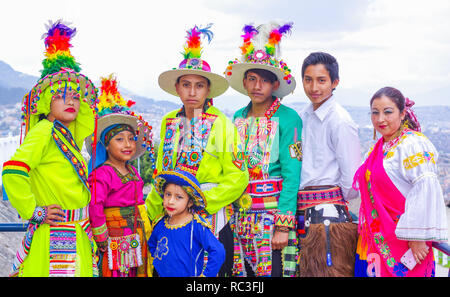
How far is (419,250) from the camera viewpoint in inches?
102

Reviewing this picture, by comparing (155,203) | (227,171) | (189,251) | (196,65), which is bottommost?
(189,251)

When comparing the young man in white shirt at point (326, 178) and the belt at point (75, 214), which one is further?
the young man in white shirt at point (326, 178)

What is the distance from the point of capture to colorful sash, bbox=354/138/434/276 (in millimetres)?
2707

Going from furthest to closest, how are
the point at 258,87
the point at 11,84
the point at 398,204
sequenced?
the point at 11,84 < the point at 258,87 < the point at 398,204

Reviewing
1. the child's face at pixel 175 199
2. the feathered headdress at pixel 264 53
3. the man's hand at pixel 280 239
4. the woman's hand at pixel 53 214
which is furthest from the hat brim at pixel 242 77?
the woman's hand at pixel 53 214

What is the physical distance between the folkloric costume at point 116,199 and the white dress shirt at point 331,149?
4.75ft

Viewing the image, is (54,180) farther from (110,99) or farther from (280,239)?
(280,239)

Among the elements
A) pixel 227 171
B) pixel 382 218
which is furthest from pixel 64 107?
pixel 382 218

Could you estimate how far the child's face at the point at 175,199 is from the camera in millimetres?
3045

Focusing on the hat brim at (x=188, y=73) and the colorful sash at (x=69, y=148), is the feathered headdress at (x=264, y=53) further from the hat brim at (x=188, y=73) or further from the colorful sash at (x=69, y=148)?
the colorful sash at (x=69, y=148)

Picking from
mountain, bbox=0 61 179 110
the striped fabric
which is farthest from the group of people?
mountain, bbox=0 61 179 110

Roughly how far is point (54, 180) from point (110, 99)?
3.23 ft

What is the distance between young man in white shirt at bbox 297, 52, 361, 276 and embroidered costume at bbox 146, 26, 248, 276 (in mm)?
603

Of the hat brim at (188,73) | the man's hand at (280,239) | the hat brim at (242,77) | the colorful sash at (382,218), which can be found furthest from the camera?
the hat brim at (242,77)
